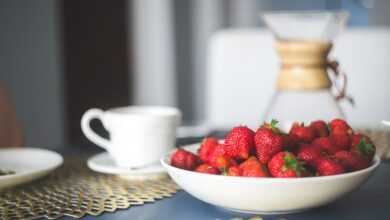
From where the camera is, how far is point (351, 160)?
69cm

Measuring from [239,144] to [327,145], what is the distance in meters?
0.12

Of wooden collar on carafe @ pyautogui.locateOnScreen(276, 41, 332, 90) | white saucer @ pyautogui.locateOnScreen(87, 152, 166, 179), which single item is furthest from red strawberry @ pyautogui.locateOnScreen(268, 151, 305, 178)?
wooden collar on carafe @ pyautogui.locateOnScreen(276, 41, 332, 90)

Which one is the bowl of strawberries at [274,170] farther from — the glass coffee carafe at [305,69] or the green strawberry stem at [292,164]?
the glass coffee carafe at [305,69]

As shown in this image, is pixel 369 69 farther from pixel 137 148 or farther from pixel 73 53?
pixel 73 53

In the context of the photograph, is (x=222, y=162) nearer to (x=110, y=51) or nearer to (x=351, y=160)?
(x=351, y=160)

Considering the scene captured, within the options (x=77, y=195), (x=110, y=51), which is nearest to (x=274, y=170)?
(x=77, y=195)

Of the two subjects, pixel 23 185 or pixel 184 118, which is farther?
pixel 184 118

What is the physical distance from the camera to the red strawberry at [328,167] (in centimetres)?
65

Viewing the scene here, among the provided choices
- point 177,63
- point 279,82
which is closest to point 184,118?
point 177,63

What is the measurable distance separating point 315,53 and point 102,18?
259 cm

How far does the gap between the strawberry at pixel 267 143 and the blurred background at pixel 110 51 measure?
7.10 ft

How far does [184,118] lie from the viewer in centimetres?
381

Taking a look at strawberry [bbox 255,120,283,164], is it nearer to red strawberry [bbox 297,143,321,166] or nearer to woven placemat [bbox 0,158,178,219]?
red strawberry [bbox 297,143,321,166]

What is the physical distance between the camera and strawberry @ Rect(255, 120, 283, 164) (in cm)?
68
